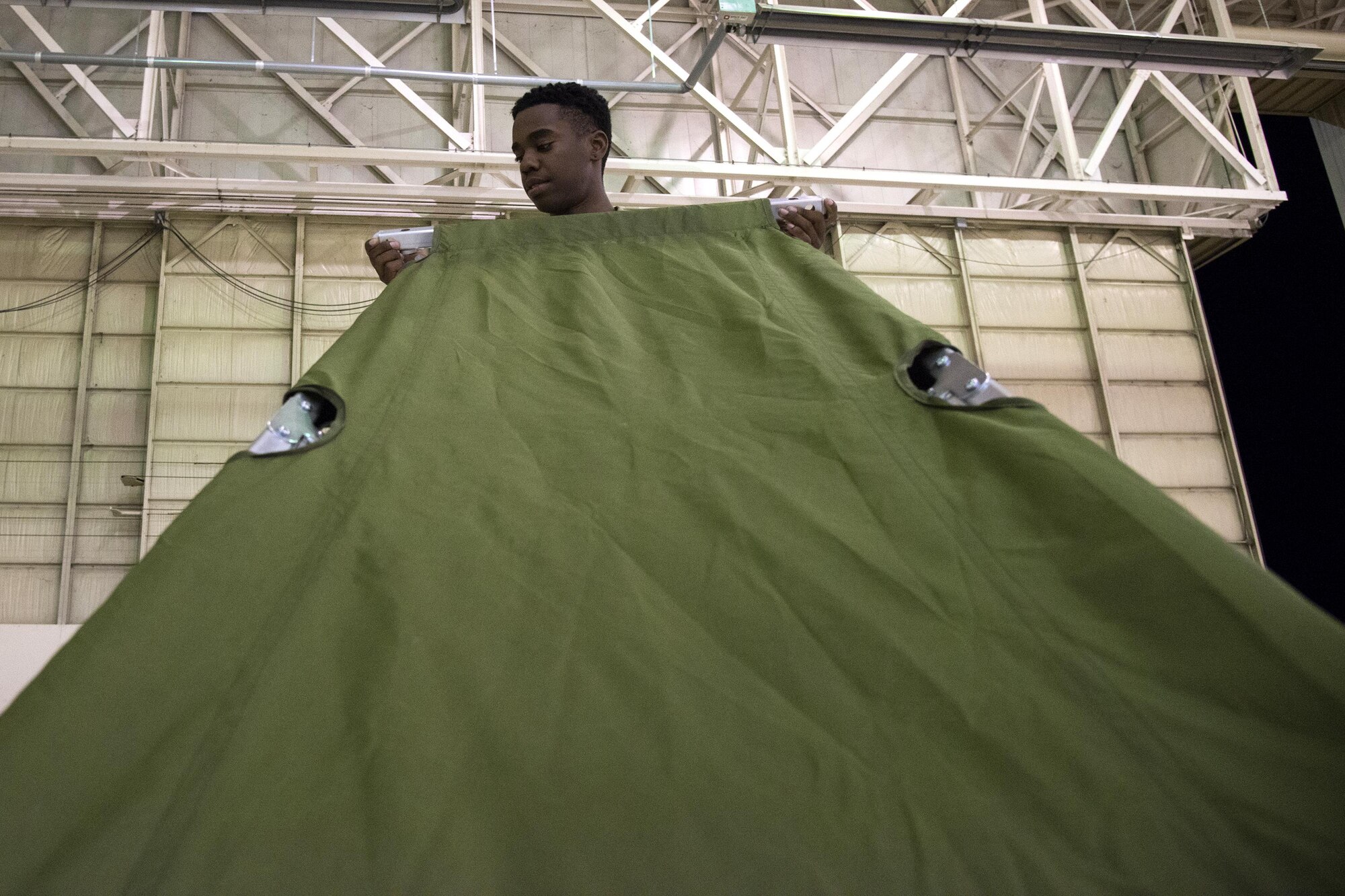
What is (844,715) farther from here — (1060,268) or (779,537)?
(1060,268)

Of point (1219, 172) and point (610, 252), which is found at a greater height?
point (1219, 172)

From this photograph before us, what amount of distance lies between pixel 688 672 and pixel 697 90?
19.3ft

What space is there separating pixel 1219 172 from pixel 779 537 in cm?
893

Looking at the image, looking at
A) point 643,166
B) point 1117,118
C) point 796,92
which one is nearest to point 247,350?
point 643,166

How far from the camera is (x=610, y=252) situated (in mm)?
1334

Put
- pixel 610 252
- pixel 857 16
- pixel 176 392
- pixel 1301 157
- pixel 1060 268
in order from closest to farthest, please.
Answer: pixel 610 252
pixel 857 16
pixel 176 392
pixel 1060 268
pixel 1301 157

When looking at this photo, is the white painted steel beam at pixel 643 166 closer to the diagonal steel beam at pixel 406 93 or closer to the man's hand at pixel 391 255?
the diagonal steel beam at pixel 406 93

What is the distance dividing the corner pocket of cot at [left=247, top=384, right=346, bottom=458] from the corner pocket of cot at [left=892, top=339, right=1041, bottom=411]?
59 centimetres

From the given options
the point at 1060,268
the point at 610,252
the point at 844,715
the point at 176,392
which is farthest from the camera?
the point at 1060,268

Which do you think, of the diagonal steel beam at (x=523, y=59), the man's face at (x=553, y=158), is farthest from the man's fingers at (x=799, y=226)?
the diagonal steel beam at (x=523, y=59)

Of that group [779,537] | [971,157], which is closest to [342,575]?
[779,537]

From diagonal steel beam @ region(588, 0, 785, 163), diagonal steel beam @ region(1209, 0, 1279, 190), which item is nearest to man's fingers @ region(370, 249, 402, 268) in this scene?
diagonal steel beam @ region(588, 0, 785, 163)

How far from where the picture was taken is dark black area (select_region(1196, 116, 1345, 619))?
852 cm

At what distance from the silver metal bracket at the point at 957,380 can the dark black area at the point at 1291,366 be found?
8.84m
